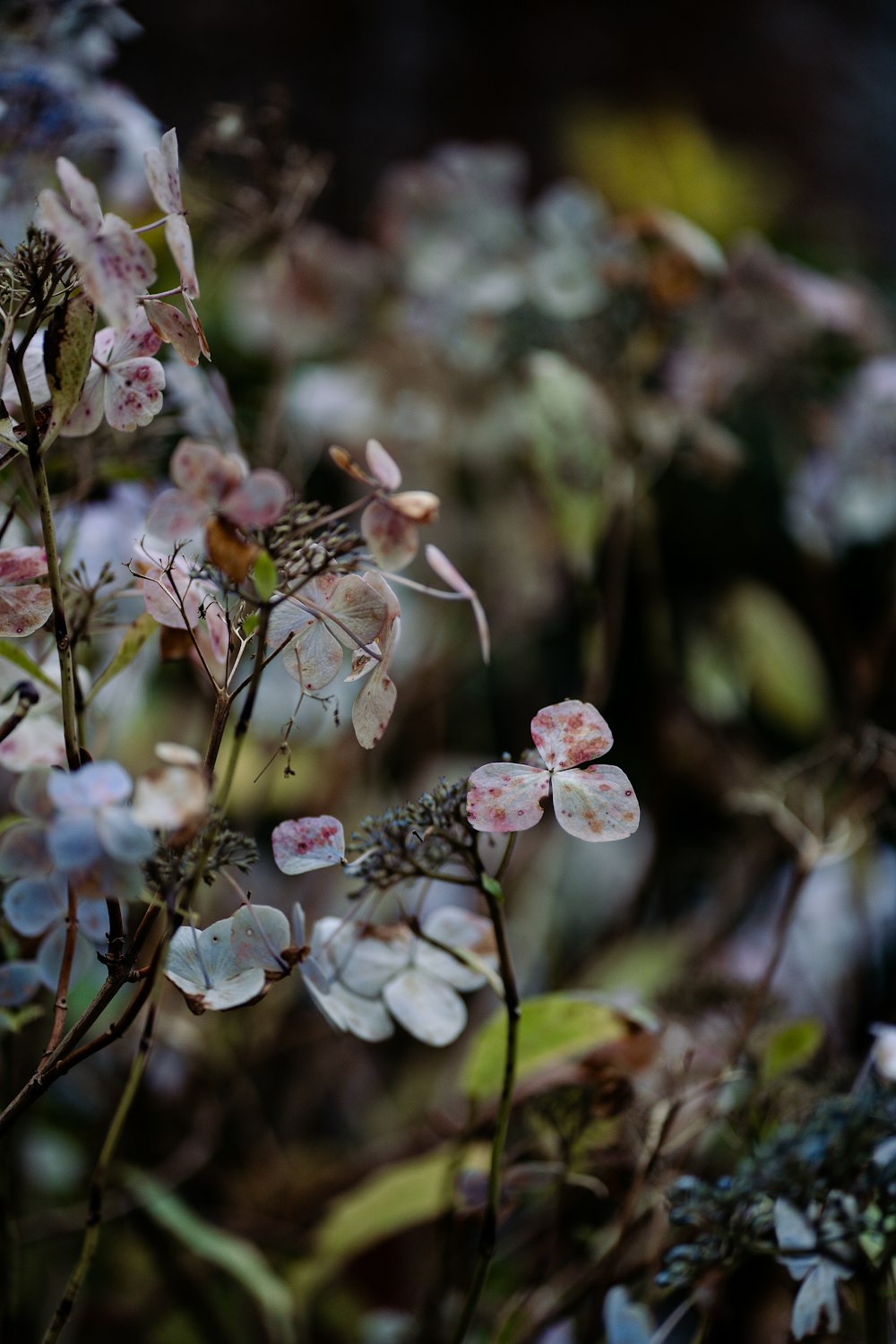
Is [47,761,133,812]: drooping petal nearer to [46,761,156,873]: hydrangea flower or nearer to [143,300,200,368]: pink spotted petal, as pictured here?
[46,761,156,873]: hydrangea flower

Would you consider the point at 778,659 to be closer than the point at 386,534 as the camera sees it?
No

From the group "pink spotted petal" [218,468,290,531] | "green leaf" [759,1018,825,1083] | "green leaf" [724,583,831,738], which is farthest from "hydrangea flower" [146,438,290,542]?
"green leaf" [724,583,831,738]

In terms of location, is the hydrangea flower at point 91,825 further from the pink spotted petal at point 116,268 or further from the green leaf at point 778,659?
the green leaf at point 778,659

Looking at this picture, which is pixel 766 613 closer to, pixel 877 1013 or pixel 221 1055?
pixel 877 1013

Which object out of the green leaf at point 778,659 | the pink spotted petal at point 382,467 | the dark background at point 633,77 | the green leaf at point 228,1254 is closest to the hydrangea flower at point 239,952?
the pink spotted petal at point 382,467

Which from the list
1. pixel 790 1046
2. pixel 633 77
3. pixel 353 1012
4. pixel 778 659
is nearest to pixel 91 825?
pixel 353 1012

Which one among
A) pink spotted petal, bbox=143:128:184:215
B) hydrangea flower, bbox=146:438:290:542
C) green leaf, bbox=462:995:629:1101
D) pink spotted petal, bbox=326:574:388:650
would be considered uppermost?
pink spotted petal, bbox=143:128:184:215

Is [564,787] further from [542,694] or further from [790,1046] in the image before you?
[542,694]
